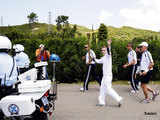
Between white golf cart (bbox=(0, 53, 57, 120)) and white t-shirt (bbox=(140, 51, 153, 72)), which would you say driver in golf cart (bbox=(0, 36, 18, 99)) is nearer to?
white golf cart (bbox=(0, 53, 57, 120))

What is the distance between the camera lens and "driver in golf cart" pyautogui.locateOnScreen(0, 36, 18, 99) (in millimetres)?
4977

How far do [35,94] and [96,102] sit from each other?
3.82m

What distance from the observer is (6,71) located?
4996 millimetres

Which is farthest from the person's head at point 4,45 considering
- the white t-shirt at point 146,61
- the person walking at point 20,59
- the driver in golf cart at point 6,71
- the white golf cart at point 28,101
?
the white t-shirt at point 146,61

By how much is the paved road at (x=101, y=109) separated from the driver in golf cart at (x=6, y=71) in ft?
6.64

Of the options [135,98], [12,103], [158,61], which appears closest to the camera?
[12,103]

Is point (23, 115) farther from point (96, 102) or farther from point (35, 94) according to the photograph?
point (96, 102)

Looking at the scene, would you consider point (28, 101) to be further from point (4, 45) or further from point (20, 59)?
point (20, 59)

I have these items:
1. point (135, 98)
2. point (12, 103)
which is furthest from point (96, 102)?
point (12, 103)

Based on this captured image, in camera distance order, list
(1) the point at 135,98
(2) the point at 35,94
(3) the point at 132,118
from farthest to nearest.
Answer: (1) the point at 135,98
(3) the point at 132,118
(2) the point at 35,94

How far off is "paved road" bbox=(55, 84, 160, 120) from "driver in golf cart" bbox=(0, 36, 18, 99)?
2.02 meters

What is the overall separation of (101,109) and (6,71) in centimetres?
343

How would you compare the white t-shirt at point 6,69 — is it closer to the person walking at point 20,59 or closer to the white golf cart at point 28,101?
the white golf cart at point 28,101

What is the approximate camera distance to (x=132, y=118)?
6672 millimetres
